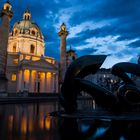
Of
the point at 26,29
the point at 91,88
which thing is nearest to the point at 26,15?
the point at 26,29

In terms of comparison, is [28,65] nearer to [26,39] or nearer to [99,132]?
[26,39]

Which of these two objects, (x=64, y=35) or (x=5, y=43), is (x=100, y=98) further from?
(x=64, y=35)

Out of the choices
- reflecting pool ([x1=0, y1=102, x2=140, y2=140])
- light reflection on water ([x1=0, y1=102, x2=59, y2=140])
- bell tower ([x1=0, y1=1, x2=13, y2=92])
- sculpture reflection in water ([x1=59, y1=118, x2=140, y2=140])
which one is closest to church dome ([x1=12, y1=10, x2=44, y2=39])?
bell tower ([x1=0, y1=1, x2=13, y2=92])

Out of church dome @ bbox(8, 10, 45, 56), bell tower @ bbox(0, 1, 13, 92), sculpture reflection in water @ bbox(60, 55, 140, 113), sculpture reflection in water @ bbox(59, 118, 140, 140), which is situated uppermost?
church dome @ bbox(8, 10, 45, 56)

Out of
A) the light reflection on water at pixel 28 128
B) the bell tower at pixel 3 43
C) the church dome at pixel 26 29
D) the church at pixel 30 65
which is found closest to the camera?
the light reflection on water at pixel 28 128

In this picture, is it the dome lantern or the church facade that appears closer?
the church facade

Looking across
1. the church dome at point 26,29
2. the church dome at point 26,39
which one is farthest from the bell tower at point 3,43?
the church dome at point 26,29

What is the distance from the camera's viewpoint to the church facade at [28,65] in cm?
5903

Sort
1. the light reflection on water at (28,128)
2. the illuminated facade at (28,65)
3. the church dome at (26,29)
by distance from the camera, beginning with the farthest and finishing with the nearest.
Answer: the church dome at (26,29) → the illuminated facade at (28,65) → the light reflection on water at (28,128)

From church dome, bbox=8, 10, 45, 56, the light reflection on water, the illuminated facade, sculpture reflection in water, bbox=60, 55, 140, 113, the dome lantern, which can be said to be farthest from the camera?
the dome lantern

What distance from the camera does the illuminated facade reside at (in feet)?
194

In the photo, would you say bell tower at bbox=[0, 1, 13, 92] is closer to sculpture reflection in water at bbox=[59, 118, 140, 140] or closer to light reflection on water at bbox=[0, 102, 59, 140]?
light reflection on water at bbox=[0, 102, 59, 140]

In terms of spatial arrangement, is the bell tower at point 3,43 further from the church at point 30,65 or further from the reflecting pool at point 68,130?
the reflecting pool at point 68,130

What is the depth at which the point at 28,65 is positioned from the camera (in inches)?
2288
